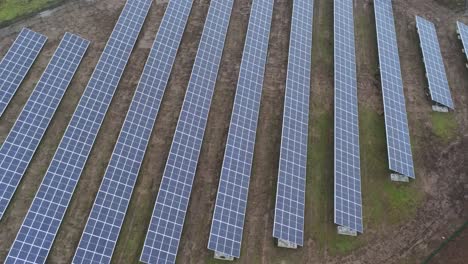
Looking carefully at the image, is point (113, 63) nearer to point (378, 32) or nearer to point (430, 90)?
point (378, 32)

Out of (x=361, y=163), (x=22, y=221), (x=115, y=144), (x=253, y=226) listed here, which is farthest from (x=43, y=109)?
(x=361, y=163)

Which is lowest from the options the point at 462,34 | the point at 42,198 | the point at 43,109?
the point at 42,198

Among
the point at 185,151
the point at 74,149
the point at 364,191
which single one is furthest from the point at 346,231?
the point at 74,149

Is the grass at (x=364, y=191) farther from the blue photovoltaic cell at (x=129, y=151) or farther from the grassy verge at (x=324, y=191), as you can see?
the blue photovoltaic cell at (x=129, y=151)

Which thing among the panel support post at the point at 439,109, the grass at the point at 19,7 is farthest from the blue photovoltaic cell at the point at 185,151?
the panel support post at the point at 439,109

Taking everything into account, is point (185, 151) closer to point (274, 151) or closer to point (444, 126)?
point (274, 151)

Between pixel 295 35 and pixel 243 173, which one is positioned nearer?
pixel 243 173

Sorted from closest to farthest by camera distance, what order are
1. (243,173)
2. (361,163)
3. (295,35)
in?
1. (243,173)
2. (361,163)
3. (295,35)
